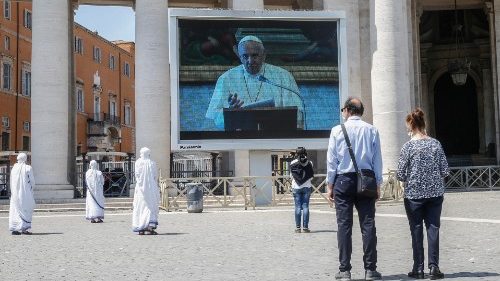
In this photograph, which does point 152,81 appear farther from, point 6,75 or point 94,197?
point 6,75

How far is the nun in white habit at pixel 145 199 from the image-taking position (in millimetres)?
15070

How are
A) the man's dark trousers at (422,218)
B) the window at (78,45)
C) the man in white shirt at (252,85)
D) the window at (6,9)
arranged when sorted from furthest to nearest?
the window at (78,45)
the window at (6,9)
the man in white shirt at (252,85)
the man's dark trousers at (422,218)

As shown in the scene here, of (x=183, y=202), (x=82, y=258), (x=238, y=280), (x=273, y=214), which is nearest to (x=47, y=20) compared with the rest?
(x=183, y=202)

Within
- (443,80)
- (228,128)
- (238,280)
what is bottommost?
(238,280)

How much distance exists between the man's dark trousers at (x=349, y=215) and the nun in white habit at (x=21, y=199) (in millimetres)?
10035

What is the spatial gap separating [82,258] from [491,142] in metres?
30.9

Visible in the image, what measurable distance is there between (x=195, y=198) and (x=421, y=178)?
15265mm

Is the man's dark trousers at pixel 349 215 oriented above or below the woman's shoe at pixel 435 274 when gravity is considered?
above

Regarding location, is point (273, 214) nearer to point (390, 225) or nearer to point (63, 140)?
point (390, 225)

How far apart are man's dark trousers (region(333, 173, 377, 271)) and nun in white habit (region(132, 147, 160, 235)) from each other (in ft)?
25.5

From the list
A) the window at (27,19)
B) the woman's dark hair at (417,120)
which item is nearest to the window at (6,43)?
the window at (27,19)

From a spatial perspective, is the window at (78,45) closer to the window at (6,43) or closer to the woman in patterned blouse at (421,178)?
the window at (6,43)

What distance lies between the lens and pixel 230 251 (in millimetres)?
10875

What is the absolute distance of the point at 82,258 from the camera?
10469 millimetres
